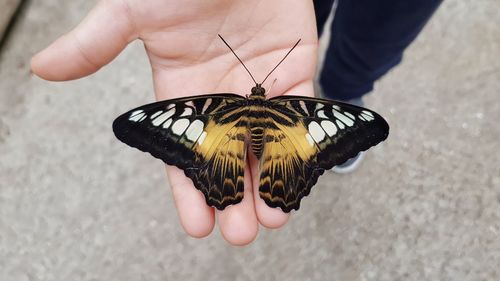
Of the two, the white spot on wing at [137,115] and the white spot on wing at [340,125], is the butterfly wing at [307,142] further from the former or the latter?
the white spot on wing at [137,115]

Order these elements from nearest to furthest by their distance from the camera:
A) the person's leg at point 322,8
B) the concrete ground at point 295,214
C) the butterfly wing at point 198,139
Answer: the butterfly wing at point 198,139
the person's leg at point 322,8
the concrete ground at point 295,214

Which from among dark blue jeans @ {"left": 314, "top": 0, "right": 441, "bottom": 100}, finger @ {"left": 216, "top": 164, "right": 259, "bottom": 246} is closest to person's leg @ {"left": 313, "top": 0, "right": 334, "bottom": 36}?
dark blue jeans @ {"left": 314, "top": 0, "right": 441, "bottom": 100}

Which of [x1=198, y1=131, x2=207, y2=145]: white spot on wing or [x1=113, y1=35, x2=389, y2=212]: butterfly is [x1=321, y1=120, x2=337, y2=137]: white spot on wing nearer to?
[x1=113, y1=35, x2=389, y2=212]: butterfly

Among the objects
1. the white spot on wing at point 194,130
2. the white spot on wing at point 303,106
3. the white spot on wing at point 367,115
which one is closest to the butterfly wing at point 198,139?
the white spot on wing at point 194,130

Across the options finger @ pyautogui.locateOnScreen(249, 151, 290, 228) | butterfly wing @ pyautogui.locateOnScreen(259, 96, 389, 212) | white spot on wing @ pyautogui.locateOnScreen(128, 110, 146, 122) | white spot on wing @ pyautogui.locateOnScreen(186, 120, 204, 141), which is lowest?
finger @ pyautogui.locateOnScreen(249, 151, 290, 228)

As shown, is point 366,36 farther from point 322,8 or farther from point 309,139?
point 309,139

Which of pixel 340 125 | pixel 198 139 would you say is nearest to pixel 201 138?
pixel 198 139

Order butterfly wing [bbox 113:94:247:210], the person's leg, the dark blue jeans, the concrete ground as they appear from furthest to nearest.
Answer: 1. the concrete ground
2. the person's leg
3. the dark blue jeans
4. butterfly wing [bbox 113:94:247:210]

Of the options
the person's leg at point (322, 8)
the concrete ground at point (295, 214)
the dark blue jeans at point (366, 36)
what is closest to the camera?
the dark blue jeans at point (366, 36)
